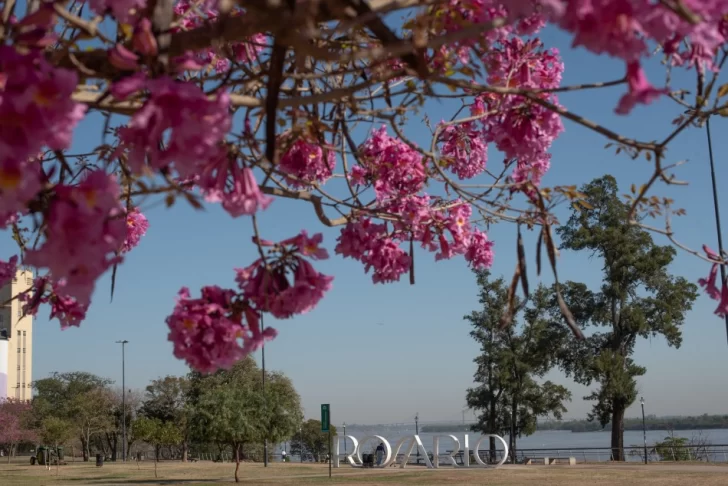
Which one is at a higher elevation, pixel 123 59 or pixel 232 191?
pixel 123 59

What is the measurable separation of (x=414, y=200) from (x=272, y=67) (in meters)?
1.75

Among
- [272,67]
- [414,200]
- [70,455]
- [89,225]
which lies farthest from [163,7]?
[70,455]

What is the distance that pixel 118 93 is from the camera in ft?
5.16

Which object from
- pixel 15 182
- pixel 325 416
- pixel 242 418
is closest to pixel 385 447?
pixel 242 418

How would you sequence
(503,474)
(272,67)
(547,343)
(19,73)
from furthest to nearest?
→ 1. (547,343)
2. (503,474)
3. (272,67)
4. (19,73)

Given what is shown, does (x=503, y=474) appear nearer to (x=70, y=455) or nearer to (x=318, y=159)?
(x=318, y=159)

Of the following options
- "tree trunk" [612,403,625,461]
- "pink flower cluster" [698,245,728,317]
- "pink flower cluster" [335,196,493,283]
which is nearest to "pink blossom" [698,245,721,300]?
"pink flower cluster" [698,245,728,317]

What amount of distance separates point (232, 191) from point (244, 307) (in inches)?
14.0

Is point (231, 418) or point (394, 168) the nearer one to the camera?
point (394, 168)

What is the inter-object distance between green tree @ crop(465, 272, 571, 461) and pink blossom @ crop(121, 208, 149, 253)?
3000cm

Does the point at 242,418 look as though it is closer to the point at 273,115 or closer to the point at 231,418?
the point at 231,418

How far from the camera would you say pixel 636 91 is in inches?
59.9

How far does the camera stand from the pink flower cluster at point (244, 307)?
6.95 ft

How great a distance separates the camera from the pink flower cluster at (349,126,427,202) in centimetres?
359
